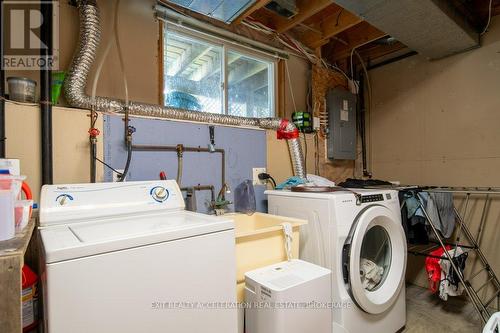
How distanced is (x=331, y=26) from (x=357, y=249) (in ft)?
6.75

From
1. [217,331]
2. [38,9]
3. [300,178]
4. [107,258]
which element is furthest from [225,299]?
[38,9]

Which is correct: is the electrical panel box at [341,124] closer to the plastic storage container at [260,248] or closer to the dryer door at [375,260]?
the dryer door at [375,260]

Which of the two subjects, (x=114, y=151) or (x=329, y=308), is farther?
(x=114, y=151)

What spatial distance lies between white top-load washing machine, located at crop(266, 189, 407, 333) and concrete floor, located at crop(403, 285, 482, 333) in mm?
257

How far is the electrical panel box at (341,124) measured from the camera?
282 centimetres

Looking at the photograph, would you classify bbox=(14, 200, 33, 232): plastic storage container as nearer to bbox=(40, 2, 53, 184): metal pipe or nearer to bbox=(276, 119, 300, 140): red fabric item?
bbox=(40, 2, 53, 184): metal pipe

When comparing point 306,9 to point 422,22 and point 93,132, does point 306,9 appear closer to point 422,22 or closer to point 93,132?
point 422,22

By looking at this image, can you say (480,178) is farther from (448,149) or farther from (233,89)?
(233,89)

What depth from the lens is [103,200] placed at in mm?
1242

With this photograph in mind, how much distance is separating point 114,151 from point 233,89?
49.6 inches

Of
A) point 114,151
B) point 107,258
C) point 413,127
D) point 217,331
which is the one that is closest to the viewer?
point 107,258

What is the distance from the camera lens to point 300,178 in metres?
2.19

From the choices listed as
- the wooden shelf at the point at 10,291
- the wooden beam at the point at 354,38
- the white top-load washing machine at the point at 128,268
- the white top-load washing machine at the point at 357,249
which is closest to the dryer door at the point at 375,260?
the white top-load washing machine at the point at 357,249

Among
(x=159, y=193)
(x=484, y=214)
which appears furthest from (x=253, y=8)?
(x=484, y=214)
